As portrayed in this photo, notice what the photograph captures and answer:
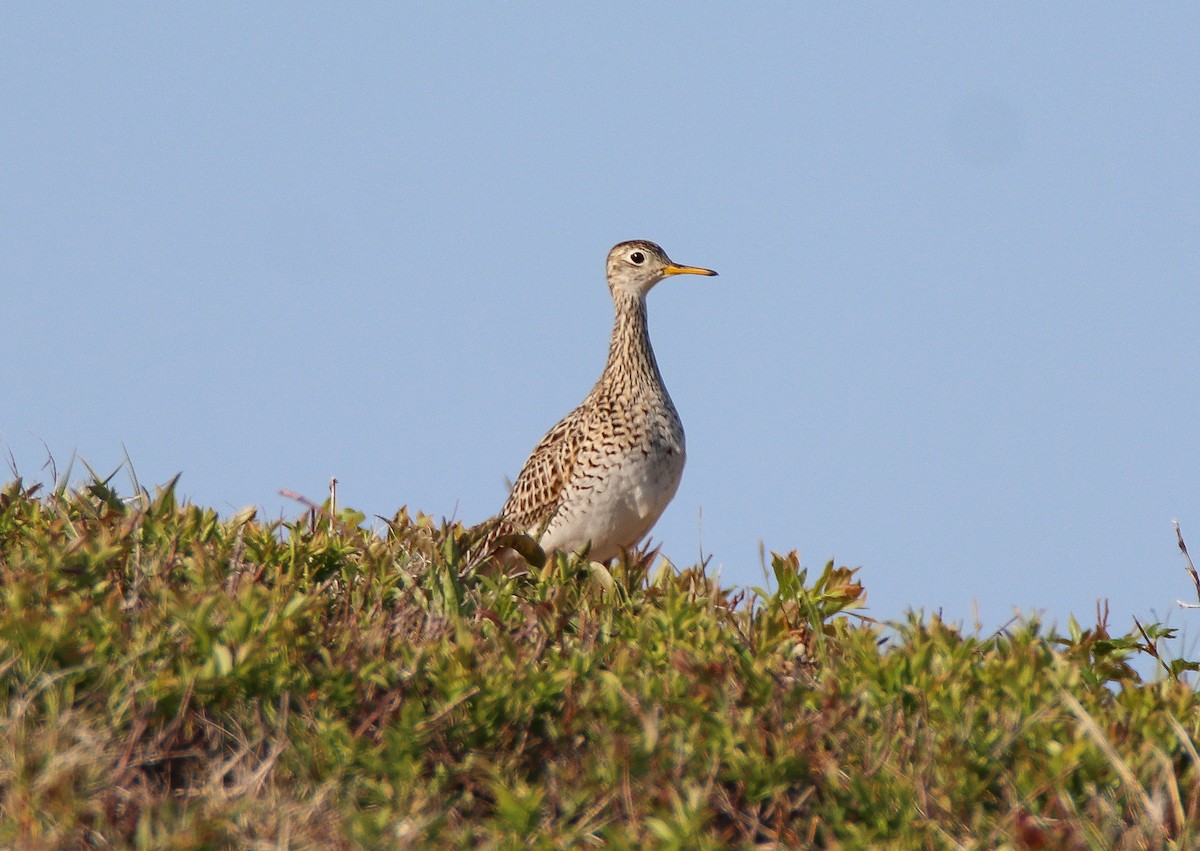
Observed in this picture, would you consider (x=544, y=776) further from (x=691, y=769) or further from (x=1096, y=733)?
(x=1096, y=733)

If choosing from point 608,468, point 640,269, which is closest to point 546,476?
point 608,468

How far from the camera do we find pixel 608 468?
9.77 meters

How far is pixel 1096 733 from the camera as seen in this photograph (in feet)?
13.8

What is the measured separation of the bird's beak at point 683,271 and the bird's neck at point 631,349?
0.32m

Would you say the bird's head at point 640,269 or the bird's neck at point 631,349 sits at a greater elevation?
the bird's head at point 640,269

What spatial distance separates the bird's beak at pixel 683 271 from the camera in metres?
11.9

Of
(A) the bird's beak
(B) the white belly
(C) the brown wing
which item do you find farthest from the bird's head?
(B) the white belly

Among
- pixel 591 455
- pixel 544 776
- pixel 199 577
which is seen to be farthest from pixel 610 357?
pixel 544 776

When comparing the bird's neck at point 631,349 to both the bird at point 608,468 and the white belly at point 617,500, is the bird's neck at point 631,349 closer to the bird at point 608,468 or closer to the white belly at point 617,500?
the bird at point 608,468

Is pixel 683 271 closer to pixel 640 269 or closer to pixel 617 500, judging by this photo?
pixel 640 269

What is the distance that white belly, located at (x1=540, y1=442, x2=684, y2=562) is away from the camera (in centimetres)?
975

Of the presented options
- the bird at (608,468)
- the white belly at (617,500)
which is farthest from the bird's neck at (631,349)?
the white belly at (617,500)

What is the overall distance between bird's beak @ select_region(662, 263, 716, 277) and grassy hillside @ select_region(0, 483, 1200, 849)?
21.4 ft

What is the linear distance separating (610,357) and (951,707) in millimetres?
6578
